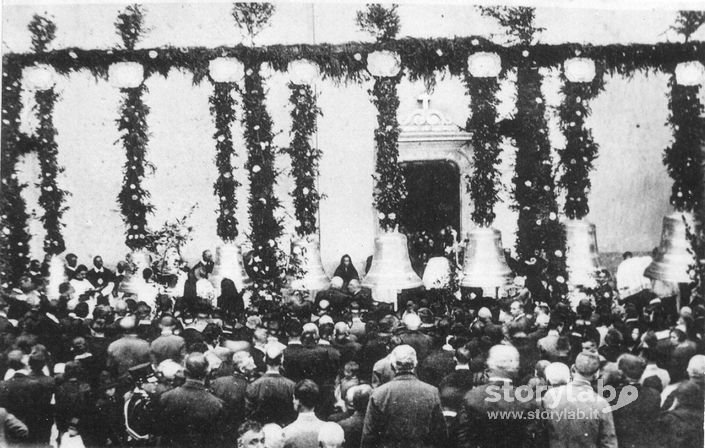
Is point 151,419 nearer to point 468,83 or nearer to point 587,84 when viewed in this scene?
point 468,83

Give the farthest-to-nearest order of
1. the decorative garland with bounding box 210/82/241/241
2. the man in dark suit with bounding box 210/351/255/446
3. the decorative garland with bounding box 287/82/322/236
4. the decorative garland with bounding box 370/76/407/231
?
the decorative garland with bounding box 210/82/241/241 < the decorative garland with bounding box 287/82/322/236 < the decorative garland with bounding box 370/76/407/231 < the man in dark suit with bounding box 210/351/255/446

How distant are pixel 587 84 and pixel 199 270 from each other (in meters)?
5.54

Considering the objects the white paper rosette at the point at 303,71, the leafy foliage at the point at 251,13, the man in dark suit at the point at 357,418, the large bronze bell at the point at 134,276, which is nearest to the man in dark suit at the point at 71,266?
the large bronze bell at the point at 134,276

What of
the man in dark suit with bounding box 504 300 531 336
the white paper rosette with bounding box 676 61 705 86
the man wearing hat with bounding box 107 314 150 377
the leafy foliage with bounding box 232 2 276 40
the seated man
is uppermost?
the leafy foliage with bounding box 232 2 276 40

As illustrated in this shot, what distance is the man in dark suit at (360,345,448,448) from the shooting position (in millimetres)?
5266

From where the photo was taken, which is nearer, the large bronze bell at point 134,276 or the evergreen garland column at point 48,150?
the evergreen garland column at point 48,150

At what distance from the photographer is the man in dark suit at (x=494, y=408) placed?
5.36m

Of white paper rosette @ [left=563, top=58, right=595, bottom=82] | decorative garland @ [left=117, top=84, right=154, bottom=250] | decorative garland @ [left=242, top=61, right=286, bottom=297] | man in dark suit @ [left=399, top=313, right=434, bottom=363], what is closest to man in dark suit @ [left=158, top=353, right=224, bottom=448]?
man in dark suit @ [left=399, top=313, right=434, bottom=363]

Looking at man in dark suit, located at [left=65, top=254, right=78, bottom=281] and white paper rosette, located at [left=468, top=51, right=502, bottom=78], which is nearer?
white paper rosette, located at [left=468, top=51, right=502, bottom=78]

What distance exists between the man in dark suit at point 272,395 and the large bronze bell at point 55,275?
14.3 feet

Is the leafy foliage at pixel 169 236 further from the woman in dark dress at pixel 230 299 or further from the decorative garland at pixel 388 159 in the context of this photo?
the decorative garland at pixel 388 159

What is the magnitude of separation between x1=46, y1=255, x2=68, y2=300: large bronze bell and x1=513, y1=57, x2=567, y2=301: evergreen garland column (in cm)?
612

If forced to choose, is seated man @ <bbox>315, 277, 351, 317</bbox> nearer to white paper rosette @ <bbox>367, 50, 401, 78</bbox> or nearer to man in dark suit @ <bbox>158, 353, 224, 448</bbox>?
white paper rosette @ <bbox>367, 50, 401, 78</bbox>

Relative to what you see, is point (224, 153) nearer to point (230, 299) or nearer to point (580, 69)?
point (230, 299)
